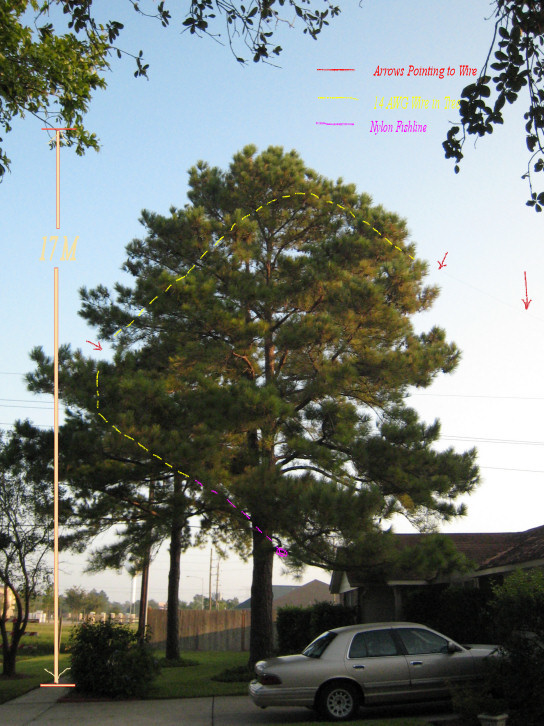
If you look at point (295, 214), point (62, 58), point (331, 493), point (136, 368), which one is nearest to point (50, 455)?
point (136, 368)

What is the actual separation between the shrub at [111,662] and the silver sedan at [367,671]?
13.2ft

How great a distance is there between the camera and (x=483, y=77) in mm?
6172

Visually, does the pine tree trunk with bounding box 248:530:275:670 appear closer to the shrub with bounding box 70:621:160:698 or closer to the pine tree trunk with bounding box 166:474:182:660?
the shrub with bounding box 70:621:160:698

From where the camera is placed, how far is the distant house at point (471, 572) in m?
16.5

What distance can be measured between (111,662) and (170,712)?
2.58 m

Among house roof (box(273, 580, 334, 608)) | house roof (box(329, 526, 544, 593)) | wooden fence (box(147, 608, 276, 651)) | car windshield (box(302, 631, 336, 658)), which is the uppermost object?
house roof (box(329, 526, 544, 593))

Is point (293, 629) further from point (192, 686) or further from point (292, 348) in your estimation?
point (292, 348)

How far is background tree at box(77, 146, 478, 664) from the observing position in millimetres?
15828

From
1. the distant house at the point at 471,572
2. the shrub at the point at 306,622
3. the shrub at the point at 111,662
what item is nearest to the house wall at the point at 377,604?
the distant house at the point at 471,572

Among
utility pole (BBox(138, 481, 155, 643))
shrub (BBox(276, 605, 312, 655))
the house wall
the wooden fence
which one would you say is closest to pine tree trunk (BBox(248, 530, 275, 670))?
utility pole (BBox(138, 481, 155, 643))

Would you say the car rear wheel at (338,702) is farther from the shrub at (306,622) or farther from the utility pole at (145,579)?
the shrub at (306,622)

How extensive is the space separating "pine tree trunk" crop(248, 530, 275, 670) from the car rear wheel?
6739mm

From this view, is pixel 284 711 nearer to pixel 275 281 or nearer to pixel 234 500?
pixel 234 500

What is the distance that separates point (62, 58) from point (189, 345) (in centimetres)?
946
